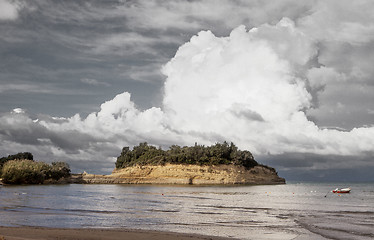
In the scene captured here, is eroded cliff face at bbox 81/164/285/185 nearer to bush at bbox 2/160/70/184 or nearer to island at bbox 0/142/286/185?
island at bbox 0/142/286/185

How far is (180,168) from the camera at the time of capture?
154 m

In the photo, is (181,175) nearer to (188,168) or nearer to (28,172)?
(188,168)

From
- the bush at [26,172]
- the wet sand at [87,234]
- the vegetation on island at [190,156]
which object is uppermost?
the vegetation on island at [190,156]

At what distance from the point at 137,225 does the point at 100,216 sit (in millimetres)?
7279

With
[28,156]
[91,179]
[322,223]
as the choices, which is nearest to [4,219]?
[322,223]

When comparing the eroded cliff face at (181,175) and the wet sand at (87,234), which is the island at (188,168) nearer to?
the eroded cliff face at (181,175)

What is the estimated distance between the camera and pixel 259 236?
960 inches

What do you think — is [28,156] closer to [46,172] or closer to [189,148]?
[46,172]

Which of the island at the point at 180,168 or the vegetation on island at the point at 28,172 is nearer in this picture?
the vegetation on island at the point at 28,172

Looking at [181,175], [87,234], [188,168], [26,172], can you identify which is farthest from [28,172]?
[87,234]

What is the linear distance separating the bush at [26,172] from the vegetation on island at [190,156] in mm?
40928

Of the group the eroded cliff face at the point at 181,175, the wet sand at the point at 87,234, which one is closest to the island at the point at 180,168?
the eroded cliff face at the point at 181,175

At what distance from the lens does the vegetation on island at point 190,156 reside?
159 meters

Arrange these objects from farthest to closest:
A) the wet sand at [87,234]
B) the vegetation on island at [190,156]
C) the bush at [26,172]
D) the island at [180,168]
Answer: the vegetation on island at [190,156], the island at [180,168], the bush at [26,172], the wet sand at [87,234]
